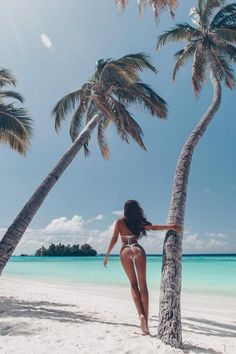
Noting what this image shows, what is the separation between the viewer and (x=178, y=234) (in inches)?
202

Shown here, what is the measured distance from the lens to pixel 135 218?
16.3ft

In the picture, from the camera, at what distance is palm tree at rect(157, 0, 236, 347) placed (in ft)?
15.5

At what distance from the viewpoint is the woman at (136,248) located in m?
4.78

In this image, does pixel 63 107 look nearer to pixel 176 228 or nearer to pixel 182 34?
pixel 182 34

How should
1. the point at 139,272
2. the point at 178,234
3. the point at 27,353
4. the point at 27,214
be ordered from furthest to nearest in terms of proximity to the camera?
1. the point at 27,214
2. the point at 178,234
3. the point at 139,272
4. the point at 27,353

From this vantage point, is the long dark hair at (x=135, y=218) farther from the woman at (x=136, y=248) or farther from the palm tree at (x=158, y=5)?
the palm tree at (x=158, y=5)

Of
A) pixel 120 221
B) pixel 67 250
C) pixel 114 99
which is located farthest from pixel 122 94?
pixel 67 250

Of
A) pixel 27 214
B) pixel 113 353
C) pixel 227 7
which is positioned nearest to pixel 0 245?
pixel 27 214

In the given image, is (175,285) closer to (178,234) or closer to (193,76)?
(178,234)

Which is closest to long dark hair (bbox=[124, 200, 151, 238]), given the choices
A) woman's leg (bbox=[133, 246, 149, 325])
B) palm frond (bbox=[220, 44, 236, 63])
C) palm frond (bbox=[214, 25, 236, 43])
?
woman's leg (bbox=[133, 246, 149, 325])

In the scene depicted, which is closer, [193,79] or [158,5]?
[158,5]

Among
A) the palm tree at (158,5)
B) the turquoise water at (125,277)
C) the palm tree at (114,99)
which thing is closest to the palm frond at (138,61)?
the palm tree at (114,99)

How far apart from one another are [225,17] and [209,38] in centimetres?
80

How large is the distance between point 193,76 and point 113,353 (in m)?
9.28
